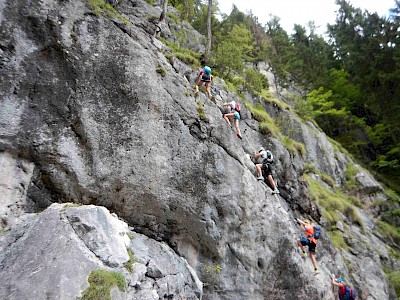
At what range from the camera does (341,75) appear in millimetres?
32375

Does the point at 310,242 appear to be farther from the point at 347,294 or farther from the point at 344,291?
the point at 347,294

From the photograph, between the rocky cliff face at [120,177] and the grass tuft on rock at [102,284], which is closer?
the grass tuft on rock at [102,284]

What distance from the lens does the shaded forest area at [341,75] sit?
21.9 m

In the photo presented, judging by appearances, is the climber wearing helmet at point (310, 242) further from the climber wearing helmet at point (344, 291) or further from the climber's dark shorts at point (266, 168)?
the climber's dark shorts at point (266, 168)

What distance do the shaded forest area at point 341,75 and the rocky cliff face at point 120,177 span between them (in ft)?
25.8

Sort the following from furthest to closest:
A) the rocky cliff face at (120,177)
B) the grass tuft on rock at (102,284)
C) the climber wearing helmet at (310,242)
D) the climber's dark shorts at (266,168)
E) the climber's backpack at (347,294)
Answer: the climber's dark shorts at (266,168)
the climber wearing helmet at (310,242)
the climber's backpack at (347,294)
the rocky cliff face at (120,177)
the grass tuft on rock at (102,284)

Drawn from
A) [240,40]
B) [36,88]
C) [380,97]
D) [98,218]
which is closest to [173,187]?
[98,218]

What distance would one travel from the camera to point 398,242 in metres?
19.7

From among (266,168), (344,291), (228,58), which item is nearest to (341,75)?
(228,58)

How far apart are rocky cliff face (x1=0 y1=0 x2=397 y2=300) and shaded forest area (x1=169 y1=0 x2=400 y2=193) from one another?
7850mm

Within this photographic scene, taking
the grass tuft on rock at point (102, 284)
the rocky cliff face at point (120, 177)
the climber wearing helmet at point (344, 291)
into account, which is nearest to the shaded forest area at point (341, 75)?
the rocky cliff face at point (120, 177)

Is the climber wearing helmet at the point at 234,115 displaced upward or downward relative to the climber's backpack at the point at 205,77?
downward

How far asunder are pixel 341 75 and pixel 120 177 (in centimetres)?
2947

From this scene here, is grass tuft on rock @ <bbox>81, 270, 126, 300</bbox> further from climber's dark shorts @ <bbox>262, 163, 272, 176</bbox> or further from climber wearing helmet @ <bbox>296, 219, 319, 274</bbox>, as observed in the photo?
climber wearing helmet @ <bbox>296, 219, 319, 274</bbox>
